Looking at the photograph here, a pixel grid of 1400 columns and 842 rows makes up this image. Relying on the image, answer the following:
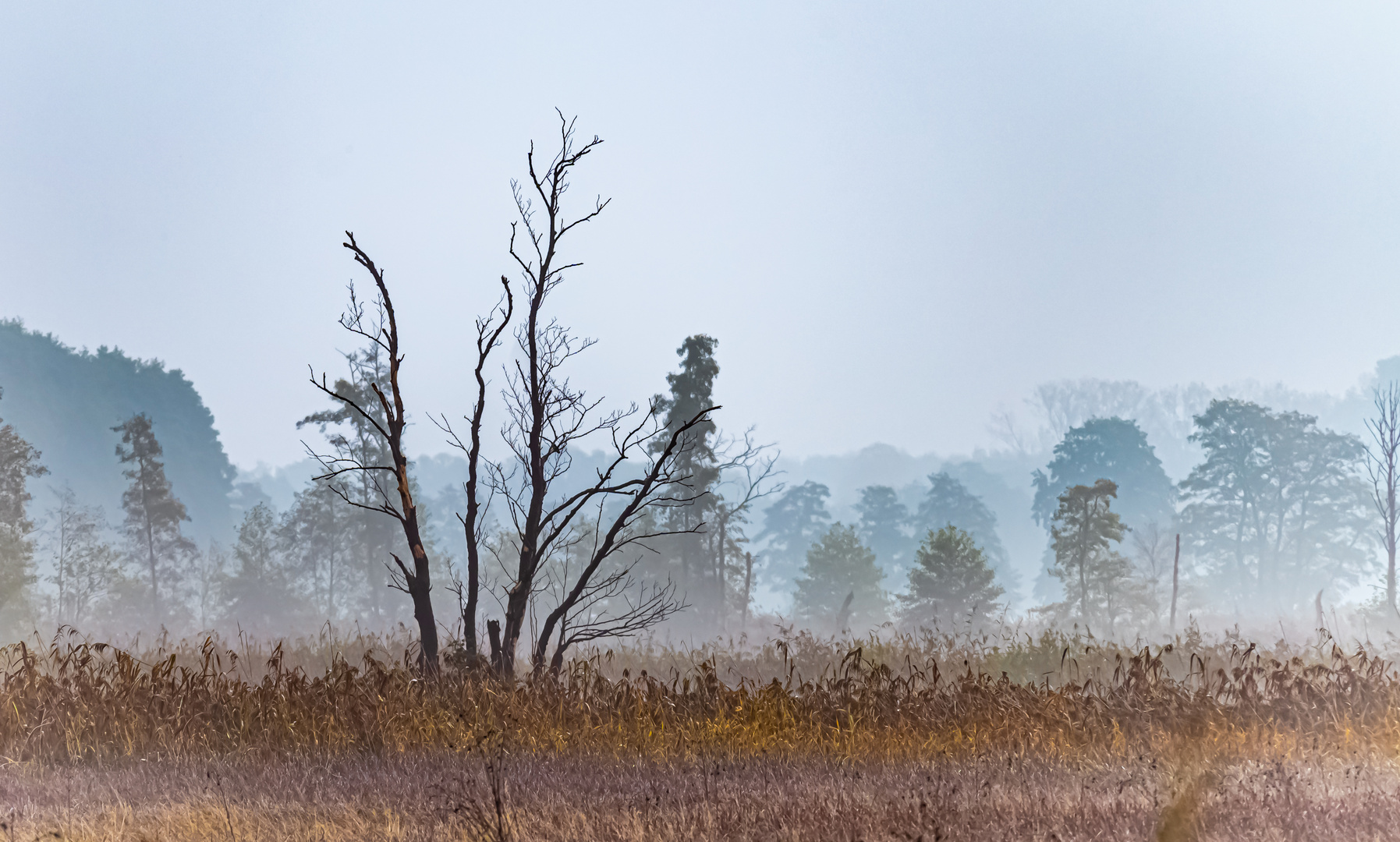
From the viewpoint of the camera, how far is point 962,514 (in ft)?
230

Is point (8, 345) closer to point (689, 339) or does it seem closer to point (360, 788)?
point (689, 339)

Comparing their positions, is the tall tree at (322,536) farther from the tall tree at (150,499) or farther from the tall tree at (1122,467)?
the tall tree at (1122,467)

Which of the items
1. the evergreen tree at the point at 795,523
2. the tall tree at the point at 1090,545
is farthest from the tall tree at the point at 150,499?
the tall tree at the point at 1090,545

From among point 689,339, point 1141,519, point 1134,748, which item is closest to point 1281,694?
point 1134,748

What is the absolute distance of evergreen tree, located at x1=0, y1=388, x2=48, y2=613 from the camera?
36.0 meters

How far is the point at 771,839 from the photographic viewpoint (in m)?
4.76

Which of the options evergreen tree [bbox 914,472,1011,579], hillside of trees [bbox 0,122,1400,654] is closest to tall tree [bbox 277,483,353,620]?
hillside of trees [bbox 0,122,1400,654]

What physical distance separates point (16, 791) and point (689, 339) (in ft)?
97.6

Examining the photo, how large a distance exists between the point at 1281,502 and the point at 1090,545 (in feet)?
80.7

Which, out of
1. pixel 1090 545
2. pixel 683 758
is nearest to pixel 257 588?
pixel 1090 545

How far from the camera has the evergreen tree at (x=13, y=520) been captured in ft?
→ 118

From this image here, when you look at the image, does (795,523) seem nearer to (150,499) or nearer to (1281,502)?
(1281,502)

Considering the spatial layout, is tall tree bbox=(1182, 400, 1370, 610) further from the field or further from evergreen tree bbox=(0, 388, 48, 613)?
evergreen tree bbox=(0, 388, 48, 613)

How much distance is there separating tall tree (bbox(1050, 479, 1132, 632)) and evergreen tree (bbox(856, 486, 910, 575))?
3608cm
